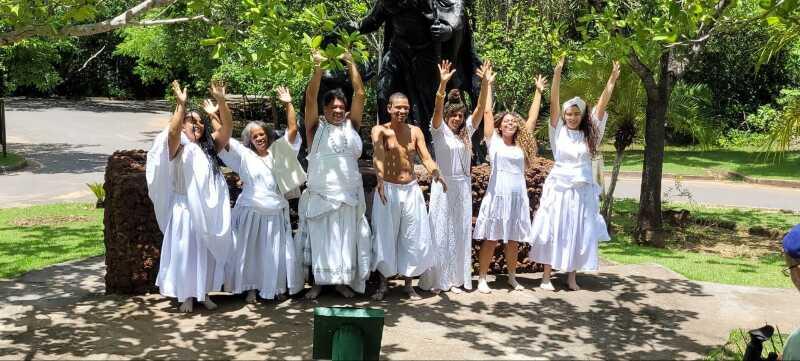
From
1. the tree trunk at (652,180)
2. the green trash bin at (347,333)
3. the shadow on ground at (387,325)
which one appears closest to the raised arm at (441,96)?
the shadow on ground at (387,325)

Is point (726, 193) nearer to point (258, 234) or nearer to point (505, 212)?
point (505, 212)

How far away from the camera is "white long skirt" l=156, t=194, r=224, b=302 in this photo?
6.04 m

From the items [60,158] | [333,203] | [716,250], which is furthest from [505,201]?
[60,158]

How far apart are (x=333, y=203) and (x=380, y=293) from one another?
89cm

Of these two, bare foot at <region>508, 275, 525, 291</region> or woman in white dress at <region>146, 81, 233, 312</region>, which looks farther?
bare foot at <region>508, 275, 525, 291</region>

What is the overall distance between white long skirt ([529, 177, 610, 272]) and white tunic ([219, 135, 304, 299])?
7.37 feet

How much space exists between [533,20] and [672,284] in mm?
14286

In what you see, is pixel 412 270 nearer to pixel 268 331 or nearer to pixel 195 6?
pixel 268 331

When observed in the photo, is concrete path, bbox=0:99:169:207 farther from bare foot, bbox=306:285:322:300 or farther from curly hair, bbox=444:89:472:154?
curly hair, bbox=444:89:472:154

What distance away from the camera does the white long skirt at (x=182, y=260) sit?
604 centimetres

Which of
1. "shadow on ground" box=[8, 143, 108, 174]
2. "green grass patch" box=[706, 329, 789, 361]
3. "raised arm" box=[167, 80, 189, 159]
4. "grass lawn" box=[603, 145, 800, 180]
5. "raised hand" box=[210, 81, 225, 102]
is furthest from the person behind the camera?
"grass lawn" box=[603, 145, 800, 180]

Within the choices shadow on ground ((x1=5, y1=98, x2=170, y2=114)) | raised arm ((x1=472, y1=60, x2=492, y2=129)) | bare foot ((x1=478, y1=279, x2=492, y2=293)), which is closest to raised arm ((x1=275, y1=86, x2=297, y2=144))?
raised arm ((x1=472, y1=60, x2=492, y2=129))

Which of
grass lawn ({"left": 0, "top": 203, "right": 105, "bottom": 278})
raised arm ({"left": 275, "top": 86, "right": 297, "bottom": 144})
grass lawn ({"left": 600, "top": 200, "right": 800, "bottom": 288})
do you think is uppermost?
raised arm ({"left": 275, "top": 86, "right": 297, "bottom": 144})

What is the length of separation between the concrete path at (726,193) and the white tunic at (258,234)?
1062 centimetres
